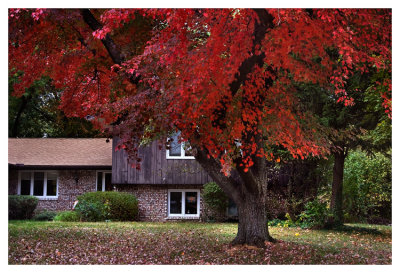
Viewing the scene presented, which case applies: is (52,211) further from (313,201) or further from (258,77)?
(258,77)

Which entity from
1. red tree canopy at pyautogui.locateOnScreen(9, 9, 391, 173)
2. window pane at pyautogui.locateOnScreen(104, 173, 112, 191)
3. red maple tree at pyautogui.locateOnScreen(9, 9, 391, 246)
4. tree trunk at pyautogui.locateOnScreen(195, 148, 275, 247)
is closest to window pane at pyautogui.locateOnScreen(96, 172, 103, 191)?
window pane at pyautogui.locateOnScreen(104, 173, 112, 191)

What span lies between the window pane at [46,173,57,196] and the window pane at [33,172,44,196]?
33 cm

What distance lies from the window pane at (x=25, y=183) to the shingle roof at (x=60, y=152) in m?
0.86

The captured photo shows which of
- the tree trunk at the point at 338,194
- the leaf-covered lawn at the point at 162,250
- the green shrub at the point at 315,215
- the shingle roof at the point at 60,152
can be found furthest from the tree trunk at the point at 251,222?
the shingle roof at the point at 60,152

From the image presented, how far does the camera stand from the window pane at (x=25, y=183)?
870 inches

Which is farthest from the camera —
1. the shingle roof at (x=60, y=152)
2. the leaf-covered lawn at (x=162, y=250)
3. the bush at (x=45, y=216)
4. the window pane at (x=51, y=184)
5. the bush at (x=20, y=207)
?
the window pane at (x=51, y=184)

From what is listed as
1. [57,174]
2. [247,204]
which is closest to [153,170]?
[57,174]

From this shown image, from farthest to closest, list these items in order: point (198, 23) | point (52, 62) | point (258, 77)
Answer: point (52, 62) → point (258, 77) → point (198, 23)

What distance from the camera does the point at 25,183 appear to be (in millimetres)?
22203

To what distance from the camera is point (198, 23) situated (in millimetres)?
8805

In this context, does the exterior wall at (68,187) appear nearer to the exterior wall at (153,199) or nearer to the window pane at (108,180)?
the window pane at (108,180)
